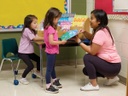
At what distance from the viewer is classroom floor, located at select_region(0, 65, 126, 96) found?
277cm

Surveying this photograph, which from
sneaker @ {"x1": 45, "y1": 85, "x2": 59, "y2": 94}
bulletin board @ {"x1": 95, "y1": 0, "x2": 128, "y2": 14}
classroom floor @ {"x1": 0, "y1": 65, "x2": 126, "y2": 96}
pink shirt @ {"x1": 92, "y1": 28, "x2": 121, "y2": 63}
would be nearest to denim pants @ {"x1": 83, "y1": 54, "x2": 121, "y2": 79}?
pink shirt @ {"x1": 92, "y1": 28, "x2": 121, "y2": 63}

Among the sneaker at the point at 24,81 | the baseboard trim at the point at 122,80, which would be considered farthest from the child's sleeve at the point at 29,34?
the baseboard trim at the point at 122,80

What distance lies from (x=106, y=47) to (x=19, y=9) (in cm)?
159

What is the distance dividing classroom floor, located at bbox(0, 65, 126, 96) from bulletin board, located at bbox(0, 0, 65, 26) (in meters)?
0.85

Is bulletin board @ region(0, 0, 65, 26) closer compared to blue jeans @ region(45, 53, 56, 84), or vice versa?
blue jeans @ region(45, 53, 56, 84)

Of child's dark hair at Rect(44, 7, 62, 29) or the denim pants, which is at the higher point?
child's dark hair at Rect(44, 7, 62, 29)

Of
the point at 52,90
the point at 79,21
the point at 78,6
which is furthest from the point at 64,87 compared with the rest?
the point at 78,6

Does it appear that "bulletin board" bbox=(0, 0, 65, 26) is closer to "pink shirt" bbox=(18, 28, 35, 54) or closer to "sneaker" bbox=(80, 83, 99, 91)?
"pink shirt" bbox=(18, 28, 35, 54)

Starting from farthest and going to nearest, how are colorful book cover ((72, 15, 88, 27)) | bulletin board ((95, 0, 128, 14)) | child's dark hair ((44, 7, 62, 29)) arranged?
bulletin board ((95, 0, 128, 14)), colorful book cover ((72, 15, 88, 27)), child's dark hair ((44, 7, 62, 29))

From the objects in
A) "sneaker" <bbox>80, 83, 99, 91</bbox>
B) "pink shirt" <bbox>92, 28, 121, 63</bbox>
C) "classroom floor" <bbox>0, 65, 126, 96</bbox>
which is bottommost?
"classroom floor" <bbox>0, 65, 126, 96</bbox>

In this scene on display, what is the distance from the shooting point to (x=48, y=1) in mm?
3777

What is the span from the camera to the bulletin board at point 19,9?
3.59 meters

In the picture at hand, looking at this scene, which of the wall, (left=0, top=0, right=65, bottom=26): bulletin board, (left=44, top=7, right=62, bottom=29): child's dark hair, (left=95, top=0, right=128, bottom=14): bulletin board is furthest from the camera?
the wall

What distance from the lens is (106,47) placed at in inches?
112
